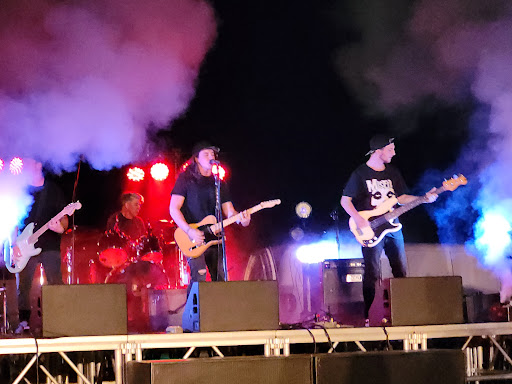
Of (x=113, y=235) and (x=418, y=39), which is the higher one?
(x=418, y=39)

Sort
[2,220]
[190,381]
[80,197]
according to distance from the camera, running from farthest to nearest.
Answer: [80,197], [2,220], [190,381]

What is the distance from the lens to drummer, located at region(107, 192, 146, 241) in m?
8.58

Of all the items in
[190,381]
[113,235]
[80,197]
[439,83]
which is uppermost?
[439,83]

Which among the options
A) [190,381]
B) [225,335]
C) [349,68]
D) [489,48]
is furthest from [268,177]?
[190,381]

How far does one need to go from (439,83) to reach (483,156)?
110cm

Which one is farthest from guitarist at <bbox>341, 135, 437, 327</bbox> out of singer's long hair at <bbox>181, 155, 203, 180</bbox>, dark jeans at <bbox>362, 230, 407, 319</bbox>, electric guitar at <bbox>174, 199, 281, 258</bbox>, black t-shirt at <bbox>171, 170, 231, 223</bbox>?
singer's long hair at <bbox>181, 155, 203, 180</bbox>

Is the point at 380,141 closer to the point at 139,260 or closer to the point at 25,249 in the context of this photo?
the point at 139,260

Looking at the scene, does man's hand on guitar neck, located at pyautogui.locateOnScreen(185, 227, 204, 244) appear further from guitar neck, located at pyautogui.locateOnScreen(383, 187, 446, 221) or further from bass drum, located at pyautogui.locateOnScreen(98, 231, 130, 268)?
guitar neck, located at pyautogui.locateOnScreen(383, 187, 446, 221)

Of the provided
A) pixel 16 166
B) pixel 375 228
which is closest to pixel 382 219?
pixel 375 228

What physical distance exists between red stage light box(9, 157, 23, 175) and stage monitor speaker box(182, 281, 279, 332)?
339cm

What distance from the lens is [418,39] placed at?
363 inches

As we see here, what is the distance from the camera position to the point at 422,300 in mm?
6098

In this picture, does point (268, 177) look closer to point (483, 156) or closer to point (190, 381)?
point (483, 156)

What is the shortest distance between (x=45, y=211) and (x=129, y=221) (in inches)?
49.9
